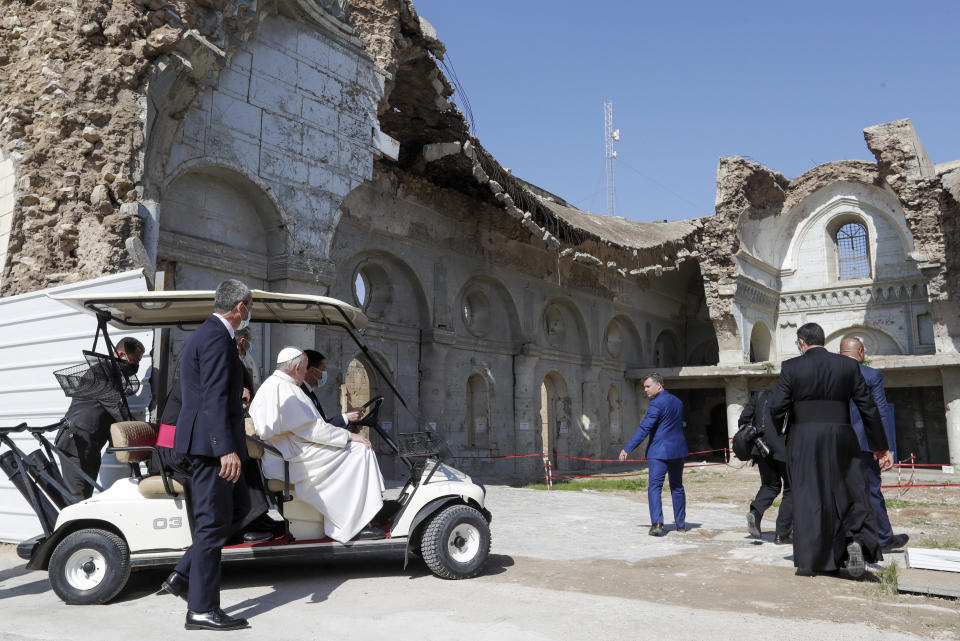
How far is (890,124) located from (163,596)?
25.5m

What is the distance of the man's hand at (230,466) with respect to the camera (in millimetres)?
4410

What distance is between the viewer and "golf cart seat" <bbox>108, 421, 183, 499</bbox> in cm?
505

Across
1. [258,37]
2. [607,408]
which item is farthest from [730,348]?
[258,37]

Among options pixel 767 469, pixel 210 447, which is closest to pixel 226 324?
pixel 210 447

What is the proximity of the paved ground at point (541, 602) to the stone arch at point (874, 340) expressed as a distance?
22422mm

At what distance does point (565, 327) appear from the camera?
24.6 meters

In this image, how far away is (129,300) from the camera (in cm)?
574

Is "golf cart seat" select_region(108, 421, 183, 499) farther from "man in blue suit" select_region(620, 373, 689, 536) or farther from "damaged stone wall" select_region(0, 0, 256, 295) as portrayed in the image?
"man in blue suit" select_region(620, 373, 689, 536)

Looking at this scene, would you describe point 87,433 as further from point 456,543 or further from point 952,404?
point 952,404

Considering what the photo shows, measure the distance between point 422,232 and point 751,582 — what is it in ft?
46.4

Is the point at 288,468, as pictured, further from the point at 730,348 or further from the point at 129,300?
the point at 730,348

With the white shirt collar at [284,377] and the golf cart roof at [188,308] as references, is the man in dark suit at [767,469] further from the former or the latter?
the white shirt collar at [284,377]

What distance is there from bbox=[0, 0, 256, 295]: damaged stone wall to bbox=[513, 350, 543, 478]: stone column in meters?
14.2

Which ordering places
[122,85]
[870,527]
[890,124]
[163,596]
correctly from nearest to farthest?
[163,596]
[870,527]
[122,85]
[890,124]
